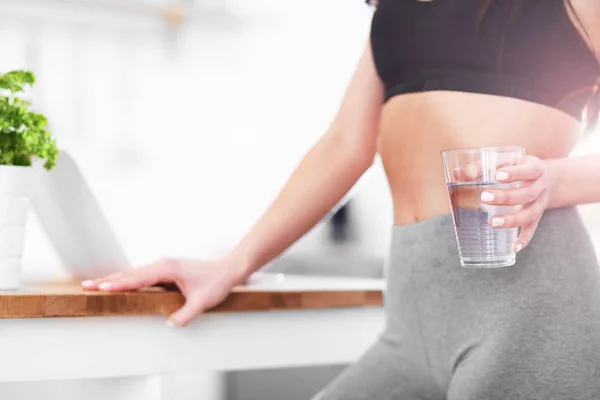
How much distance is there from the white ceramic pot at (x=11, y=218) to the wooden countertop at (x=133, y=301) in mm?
33

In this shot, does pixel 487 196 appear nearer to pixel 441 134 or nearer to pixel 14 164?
pixel 441 134

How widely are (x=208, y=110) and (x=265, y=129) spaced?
346 millimetres

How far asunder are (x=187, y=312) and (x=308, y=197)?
0.29 meters

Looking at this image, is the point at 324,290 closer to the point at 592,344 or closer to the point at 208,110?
the point at 592,344

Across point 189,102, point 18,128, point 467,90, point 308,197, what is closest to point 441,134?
point 467,90

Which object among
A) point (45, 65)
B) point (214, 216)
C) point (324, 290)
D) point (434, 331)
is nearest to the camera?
point (434, 331)

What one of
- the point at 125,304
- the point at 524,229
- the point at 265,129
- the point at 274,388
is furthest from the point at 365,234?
the point at 524,229

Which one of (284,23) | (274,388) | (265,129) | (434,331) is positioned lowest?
(274,388)

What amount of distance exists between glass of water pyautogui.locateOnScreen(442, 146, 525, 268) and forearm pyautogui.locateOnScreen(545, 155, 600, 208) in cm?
12

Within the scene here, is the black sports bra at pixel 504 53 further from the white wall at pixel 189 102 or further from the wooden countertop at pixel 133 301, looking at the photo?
the white wall at pixel 189 102

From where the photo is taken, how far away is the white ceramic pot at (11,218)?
1.16 meters

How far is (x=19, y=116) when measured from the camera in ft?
3.84

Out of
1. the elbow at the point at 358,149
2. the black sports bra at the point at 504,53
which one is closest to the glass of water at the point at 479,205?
the black sports bra at the point at 504,53

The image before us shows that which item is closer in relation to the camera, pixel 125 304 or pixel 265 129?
pixel 125 304
